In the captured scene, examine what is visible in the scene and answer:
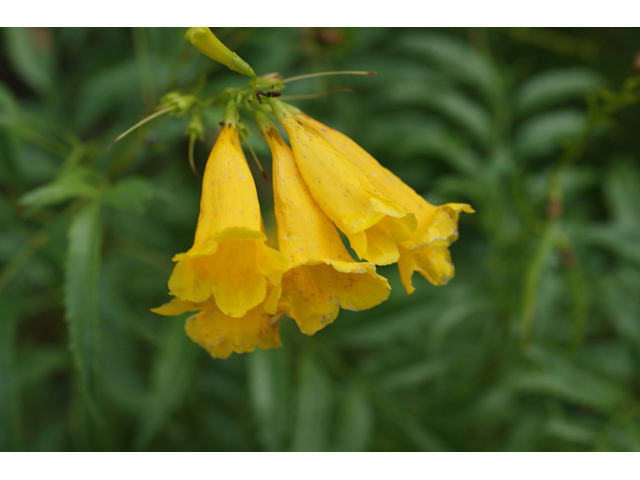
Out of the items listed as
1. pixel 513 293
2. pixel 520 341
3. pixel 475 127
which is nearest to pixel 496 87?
pixel 475 127

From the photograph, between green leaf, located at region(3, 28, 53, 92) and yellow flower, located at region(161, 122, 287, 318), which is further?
green leaf, located at region(3, 28, 53, 92)

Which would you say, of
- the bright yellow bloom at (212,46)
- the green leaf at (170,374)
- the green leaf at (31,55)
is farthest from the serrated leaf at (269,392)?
the green leaf at (31,55)

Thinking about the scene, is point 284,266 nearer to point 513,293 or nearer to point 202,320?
point 202,320

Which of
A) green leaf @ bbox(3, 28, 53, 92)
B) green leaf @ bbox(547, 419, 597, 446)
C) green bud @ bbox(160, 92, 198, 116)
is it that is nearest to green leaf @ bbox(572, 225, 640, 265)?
green leaf @ bbox(547, 419, 597, 446)

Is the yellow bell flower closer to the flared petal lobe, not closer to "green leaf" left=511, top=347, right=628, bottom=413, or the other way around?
the flared petal lobe

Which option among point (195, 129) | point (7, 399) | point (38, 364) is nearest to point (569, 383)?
point (195, 129)
